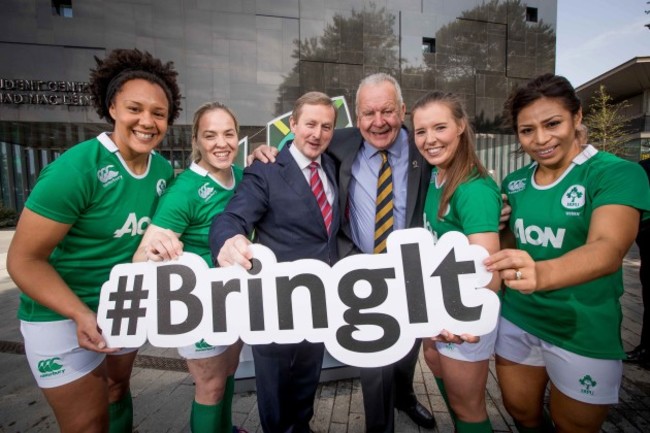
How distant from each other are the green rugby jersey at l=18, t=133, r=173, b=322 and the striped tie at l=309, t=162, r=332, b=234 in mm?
879

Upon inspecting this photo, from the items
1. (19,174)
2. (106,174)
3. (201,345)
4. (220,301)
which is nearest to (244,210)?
(220,301)

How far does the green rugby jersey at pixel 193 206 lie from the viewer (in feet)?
5.36

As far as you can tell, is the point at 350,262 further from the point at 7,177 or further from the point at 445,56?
the point at 7,177

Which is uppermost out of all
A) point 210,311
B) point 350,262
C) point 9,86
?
point 9,86

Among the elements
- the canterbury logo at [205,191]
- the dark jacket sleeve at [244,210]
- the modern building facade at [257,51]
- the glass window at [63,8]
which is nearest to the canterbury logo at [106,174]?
the canterbury logo at [205,191]

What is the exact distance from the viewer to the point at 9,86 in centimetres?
1016

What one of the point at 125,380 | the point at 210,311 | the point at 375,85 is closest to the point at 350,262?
the point at 210,311

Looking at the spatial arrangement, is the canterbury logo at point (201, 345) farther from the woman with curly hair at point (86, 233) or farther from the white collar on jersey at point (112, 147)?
the white collar on jersey at point (112, 147)

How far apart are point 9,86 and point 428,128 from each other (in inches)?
550

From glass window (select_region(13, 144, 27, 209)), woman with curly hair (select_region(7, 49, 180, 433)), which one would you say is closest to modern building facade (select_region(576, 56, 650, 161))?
woman with curly hair (select_region(7, 49, 180, 433))

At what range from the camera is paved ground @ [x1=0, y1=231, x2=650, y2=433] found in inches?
94.1

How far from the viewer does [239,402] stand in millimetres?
2682

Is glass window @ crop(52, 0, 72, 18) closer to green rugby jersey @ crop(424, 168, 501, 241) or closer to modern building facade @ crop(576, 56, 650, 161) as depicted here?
green rugby jersey @ crop(424, 168, 501, 241)

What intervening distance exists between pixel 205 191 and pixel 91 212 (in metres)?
0.53
